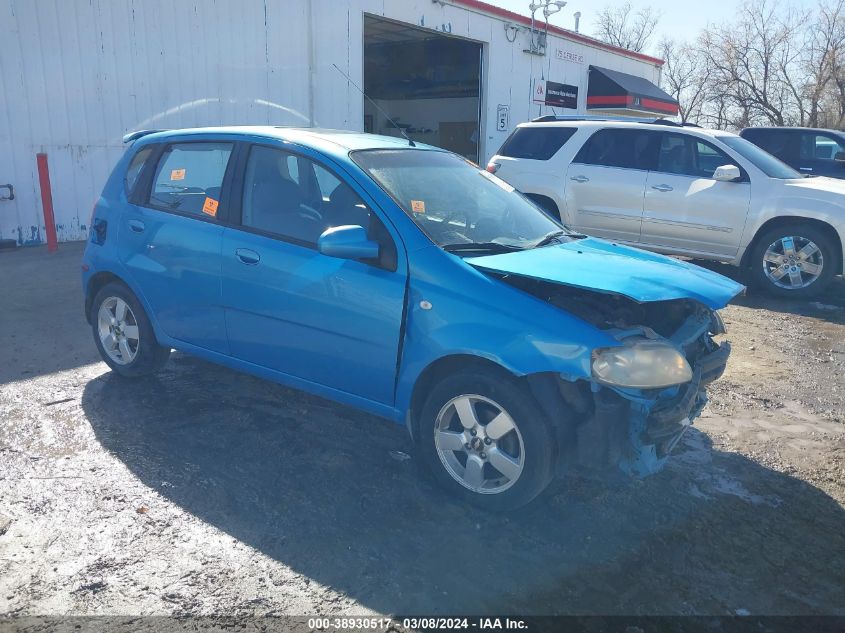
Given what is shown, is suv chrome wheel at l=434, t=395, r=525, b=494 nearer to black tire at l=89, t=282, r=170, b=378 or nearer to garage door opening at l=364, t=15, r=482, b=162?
black tire at l=89, t=282, r=170, b=378

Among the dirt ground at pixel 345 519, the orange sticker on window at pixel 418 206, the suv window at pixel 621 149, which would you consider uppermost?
the suv window at pixel 621 149

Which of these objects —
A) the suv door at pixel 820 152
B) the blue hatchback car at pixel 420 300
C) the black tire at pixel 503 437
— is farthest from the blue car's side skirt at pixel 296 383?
the suv door at pixel 820 152

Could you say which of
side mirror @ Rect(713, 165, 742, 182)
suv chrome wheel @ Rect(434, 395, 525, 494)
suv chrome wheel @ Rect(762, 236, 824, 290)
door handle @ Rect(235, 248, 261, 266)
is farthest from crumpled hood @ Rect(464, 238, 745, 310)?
suv chrome wheel @ Rect(762, 236, 824, 290)

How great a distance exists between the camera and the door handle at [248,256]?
4.01 m

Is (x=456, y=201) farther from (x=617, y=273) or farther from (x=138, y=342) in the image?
(x=138, y=342)

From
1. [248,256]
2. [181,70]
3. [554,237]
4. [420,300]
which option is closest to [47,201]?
[181,70]

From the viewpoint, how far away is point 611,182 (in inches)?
347

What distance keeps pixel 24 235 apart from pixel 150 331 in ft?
22.4

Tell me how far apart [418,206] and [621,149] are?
19.3 ft

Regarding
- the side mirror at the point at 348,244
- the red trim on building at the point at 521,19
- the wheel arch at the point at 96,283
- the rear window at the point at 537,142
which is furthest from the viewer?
the red trim on building at the point at 521,19

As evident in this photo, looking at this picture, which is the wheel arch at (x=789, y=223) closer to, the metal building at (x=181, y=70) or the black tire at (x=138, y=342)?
the black tire at (x=138, y=342)

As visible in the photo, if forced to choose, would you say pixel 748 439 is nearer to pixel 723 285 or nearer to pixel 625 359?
A: pixel 723 285

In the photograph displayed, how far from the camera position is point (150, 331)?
15.7 ft

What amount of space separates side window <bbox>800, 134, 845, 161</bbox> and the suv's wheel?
4.83 metres
